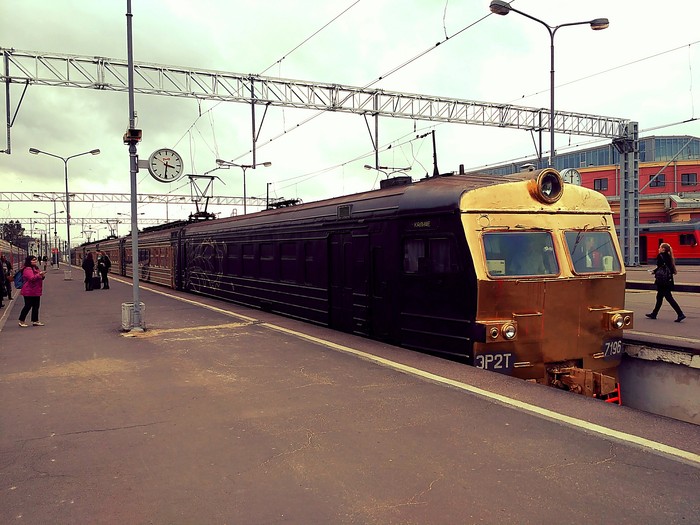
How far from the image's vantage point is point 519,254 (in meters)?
6.87

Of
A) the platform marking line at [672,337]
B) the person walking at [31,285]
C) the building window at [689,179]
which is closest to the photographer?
the platform marking line at [672,337]

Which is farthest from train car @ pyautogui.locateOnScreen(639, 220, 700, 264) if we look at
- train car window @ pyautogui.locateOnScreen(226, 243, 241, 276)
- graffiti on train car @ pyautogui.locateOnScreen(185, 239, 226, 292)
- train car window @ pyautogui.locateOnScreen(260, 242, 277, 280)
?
train car window @ pyautogui.locateOnScreen(260, 242, 277, 280)

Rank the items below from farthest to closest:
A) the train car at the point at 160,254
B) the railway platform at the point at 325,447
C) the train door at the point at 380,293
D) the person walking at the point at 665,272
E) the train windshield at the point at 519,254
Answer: the train car at the point at 160,254, the person walking at the point at 665,272, the train door at the point at 380,293, the train windshield at the point at 519,254, the railway platform at the point at 325,447

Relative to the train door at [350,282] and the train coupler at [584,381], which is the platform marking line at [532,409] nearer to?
the train door at [350,282]

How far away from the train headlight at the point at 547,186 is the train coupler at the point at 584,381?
234cm

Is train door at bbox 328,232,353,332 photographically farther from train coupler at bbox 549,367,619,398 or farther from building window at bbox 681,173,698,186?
building window at bbox 681,173,698,186

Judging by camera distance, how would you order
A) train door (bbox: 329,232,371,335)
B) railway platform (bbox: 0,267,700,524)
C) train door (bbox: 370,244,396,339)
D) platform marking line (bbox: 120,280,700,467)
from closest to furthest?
railway platform (bbox: 0,267,700,524) → platform marking line (bbox: 120,280,700,467) → train door (bbox: 370,244,396,339) → train door (bbox: 329,232,371,335)

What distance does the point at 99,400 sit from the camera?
5965mm

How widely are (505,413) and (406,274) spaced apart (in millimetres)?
3078

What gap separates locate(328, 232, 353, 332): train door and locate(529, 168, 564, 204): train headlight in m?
3.53

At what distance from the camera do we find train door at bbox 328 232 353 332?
31.6ft

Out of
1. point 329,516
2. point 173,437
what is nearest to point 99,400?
point 173,437

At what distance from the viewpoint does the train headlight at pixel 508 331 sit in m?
6.53

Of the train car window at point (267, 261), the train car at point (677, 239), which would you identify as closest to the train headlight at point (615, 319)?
the train car window at point (267, 261)
